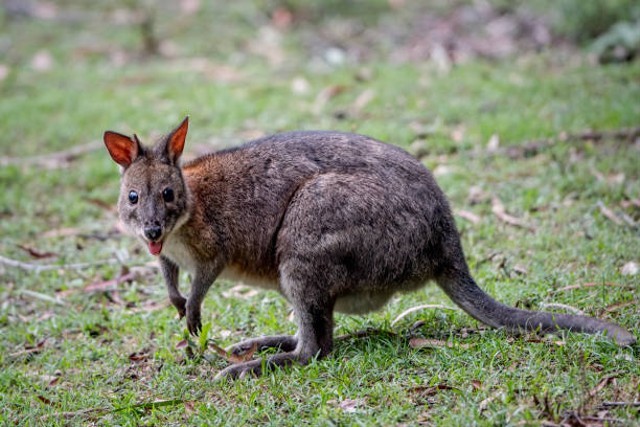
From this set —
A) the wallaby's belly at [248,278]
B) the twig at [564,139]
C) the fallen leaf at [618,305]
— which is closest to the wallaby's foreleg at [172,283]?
the wallaby's belly at [248,278]

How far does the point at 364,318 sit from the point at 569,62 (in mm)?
6579

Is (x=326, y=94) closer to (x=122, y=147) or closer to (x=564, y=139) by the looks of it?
(x=564, y=139)

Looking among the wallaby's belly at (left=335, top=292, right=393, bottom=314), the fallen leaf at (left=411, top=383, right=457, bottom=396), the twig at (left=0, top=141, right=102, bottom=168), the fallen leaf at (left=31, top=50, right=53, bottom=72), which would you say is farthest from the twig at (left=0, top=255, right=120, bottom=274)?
the fallen leaf at (left=31, top=50, right=53, bottom=72)

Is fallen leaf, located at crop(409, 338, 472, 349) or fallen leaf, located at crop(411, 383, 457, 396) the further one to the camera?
fallen leaf, located at crop(409, 338, 472, 349)

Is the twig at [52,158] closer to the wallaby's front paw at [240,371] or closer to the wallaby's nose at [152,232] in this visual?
the wallaby's nose at [152,232]

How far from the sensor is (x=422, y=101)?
959cm

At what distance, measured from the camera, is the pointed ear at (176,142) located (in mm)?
5000

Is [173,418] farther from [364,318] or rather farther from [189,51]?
[189,51]

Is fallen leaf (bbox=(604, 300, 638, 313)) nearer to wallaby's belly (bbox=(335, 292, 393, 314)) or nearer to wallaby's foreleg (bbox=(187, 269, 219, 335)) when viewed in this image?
wallaby's belly (bbox=(335, 292, 393, 314))

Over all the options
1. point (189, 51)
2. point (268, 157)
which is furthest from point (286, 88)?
point (268, 157)

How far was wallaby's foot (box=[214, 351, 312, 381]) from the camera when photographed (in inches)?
188

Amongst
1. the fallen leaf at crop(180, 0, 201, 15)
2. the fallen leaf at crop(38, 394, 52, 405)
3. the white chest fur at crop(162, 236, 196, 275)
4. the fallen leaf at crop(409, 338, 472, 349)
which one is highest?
the fallen leaf at crop(180, 0, 201, 15)

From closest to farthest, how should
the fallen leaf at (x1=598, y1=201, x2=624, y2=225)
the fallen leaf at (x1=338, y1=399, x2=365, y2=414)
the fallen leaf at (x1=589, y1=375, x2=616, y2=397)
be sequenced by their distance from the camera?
the fallen leaf at (x1=589, y1=375, x2=616, y2=397), the fallen leaf at (x1=338, y1=399, x2=365, y2=414), the fallen leaf at (x1=598, y1=201, x2=624, y2=225)

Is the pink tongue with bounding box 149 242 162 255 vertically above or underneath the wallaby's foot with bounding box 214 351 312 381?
above
